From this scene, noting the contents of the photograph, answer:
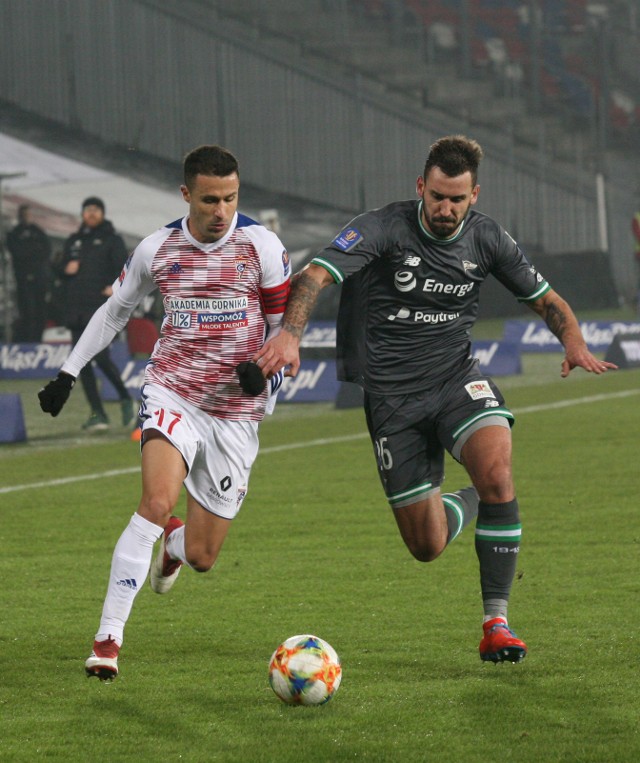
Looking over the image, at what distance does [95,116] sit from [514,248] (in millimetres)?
19068

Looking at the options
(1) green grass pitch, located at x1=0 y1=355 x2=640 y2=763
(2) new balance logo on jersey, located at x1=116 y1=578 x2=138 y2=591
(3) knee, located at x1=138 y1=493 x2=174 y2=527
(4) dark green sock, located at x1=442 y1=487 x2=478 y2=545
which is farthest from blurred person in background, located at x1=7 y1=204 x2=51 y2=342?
(2) new balance logo on jersey, located at x1=116 y1=578 x2=138 y2=591

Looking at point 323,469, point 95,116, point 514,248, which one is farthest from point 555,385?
point 514,248

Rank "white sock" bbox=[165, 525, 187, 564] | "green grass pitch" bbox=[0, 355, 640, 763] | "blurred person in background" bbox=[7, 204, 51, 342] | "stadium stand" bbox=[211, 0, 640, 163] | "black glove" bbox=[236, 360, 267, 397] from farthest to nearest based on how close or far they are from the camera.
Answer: "stadium stand" bbox=[211, 0, 640, 163] → "blurred person in background" bbox=[7, 204, 51, 342] → "white sock" bbox=[165, 525, 187, 564] → "black glove" bbox=[236, 360, 267, 397] → "green grass pitch" bbox=[0, 355, 640, 763]

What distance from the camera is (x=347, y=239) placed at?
5.93m

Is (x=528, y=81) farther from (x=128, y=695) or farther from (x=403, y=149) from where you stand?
(x=128, y=695)

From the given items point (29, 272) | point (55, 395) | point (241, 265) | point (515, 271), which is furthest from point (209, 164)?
point (29, 272)

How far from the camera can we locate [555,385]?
703 inches

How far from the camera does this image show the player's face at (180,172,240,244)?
5.79 meters

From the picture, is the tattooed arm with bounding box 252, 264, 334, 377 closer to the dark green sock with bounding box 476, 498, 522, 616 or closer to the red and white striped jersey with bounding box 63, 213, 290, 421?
the red and white striped jersey with bounding box 63, 213, 290, 421

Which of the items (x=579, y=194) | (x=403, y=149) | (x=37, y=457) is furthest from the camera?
(x=579, y=194)

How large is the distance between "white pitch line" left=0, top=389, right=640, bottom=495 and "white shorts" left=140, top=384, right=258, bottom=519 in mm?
4621

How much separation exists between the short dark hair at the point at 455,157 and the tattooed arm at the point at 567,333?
26.2 inches

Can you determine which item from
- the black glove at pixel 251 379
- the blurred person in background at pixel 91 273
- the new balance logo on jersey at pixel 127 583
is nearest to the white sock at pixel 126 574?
the new balance logo on jersey at pixel 127 583

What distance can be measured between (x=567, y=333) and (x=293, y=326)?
1259 mm
